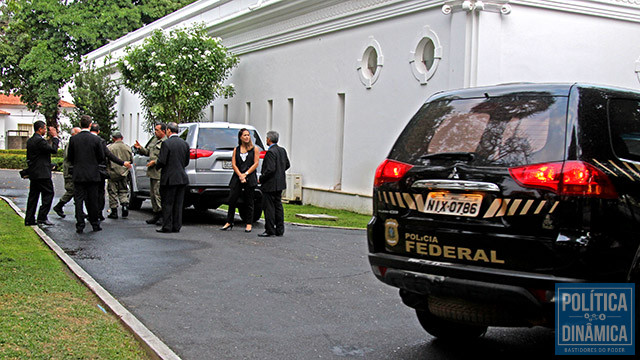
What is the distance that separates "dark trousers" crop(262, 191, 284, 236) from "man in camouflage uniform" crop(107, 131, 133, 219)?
12.2 ft

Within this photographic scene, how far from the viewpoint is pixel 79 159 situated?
487 inches

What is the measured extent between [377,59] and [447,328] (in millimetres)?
12819

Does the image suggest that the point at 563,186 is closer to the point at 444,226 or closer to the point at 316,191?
the point at 444,226

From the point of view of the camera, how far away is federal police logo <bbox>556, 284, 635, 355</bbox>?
4367 mm

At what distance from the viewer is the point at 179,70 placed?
23.7 m

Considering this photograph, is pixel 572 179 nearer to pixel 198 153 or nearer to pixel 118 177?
pixel 198 153

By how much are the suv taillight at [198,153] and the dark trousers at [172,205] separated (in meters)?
1.16

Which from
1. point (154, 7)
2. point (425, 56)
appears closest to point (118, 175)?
point (425, 56)

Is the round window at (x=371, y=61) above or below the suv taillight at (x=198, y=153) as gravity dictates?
above

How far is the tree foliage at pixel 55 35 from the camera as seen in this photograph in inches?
1694

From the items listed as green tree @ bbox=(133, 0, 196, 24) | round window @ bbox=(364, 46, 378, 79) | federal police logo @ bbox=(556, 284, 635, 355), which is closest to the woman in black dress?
round window @ bbox=(364, 46, 378, 79)

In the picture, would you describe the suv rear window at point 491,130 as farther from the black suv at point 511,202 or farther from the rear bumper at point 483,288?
the rear bumper at point 483,288

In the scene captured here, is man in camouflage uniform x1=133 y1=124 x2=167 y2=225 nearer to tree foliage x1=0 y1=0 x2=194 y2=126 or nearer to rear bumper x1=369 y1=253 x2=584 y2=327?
rear bumper x1=369 y1=253 x2=584 y2=327

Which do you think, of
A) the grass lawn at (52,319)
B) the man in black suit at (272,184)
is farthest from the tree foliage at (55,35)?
the grass lawn at (52,319)
